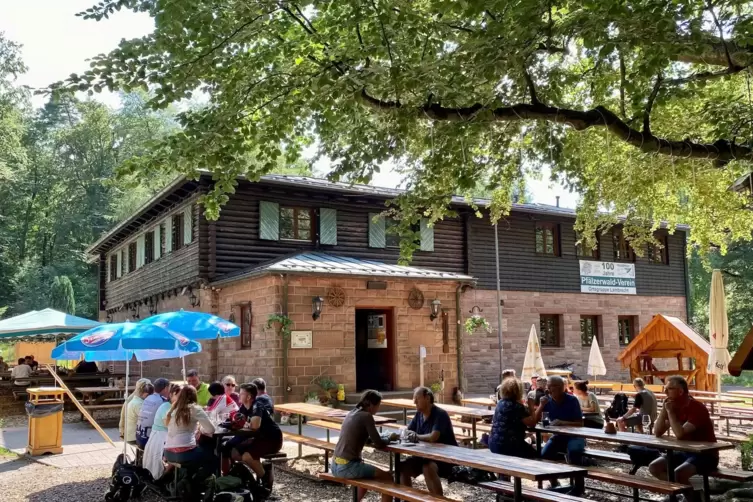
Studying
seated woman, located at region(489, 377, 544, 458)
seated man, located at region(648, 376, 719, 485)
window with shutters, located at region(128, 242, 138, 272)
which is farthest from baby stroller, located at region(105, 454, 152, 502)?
window with shutters, located at region(128, 242, 138, 272)

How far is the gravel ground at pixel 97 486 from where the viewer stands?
25.6 ft

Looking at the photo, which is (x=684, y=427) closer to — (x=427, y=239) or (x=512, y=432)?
(x=512, y=432)

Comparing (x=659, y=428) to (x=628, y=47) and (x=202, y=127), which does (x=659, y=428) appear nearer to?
(x=628, y=47)

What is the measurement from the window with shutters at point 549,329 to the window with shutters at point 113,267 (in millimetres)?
17919

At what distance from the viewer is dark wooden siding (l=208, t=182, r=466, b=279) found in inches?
696

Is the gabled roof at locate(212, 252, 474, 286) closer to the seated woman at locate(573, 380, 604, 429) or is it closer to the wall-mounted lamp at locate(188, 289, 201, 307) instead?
the wall-mounted lamp at locate(188, 289, 201, 307)

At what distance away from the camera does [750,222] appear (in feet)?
43.0

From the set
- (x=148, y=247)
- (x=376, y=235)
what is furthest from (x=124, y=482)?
(x=148, y=247)

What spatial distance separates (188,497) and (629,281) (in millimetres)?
20906

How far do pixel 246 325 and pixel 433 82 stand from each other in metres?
10.1

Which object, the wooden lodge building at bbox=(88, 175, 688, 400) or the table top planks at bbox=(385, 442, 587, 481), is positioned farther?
the wooden lodge building at bbox=(88, 175, 688, 400)

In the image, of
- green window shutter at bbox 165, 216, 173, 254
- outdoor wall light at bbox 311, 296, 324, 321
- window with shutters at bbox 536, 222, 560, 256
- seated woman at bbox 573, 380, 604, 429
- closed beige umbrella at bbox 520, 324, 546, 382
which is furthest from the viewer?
window with shutters at bbox 536, 222, 560, 256

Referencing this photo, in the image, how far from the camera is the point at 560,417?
7.89 m

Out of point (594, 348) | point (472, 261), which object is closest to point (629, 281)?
point (472, 261)
